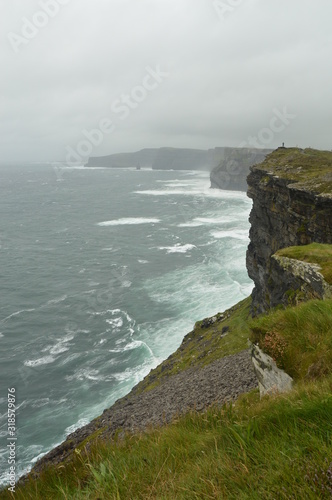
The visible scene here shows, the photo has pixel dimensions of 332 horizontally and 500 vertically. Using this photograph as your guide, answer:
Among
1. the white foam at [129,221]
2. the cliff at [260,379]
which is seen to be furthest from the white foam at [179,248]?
the cliff at [260,379]

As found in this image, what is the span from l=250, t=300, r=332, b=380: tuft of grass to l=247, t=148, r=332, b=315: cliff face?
11.1 m

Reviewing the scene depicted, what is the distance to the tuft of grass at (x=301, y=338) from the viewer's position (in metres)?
7.27

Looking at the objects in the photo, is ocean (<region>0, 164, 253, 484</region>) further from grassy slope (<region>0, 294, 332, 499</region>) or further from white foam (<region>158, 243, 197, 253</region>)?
grassy slope (<region>0, 294, 332, 499</region>)

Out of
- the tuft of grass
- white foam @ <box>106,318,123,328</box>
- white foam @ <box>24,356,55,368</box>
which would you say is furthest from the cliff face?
white foam @ <box>24,356,55,368</box>

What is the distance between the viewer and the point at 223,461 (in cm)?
363

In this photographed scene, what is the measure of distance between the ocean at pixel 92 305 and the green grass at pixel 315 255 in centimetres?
2144

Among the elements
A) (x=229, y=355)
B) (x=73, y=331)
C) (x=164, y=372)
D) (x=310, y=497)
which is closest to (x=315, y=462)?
(x=310, y=497)

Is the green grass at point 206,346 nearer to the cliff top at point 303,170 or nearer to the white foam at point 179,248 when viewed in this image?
the cliff top at point 303,170

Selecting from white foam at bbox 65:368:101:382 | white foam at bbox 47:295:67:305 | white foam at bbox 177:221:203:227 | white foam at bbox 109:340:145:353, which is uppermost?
white foam at bbox 177:221:203:227

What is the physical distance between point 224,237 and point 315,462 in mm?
80834

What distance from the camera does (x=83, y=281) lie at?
185 ft

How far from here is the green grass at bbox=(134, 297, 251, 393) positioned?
2742 cm

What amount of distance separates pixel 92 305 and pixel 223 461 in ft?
150

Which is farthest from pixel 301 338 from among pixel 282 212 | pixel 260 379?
pixel 282 212
